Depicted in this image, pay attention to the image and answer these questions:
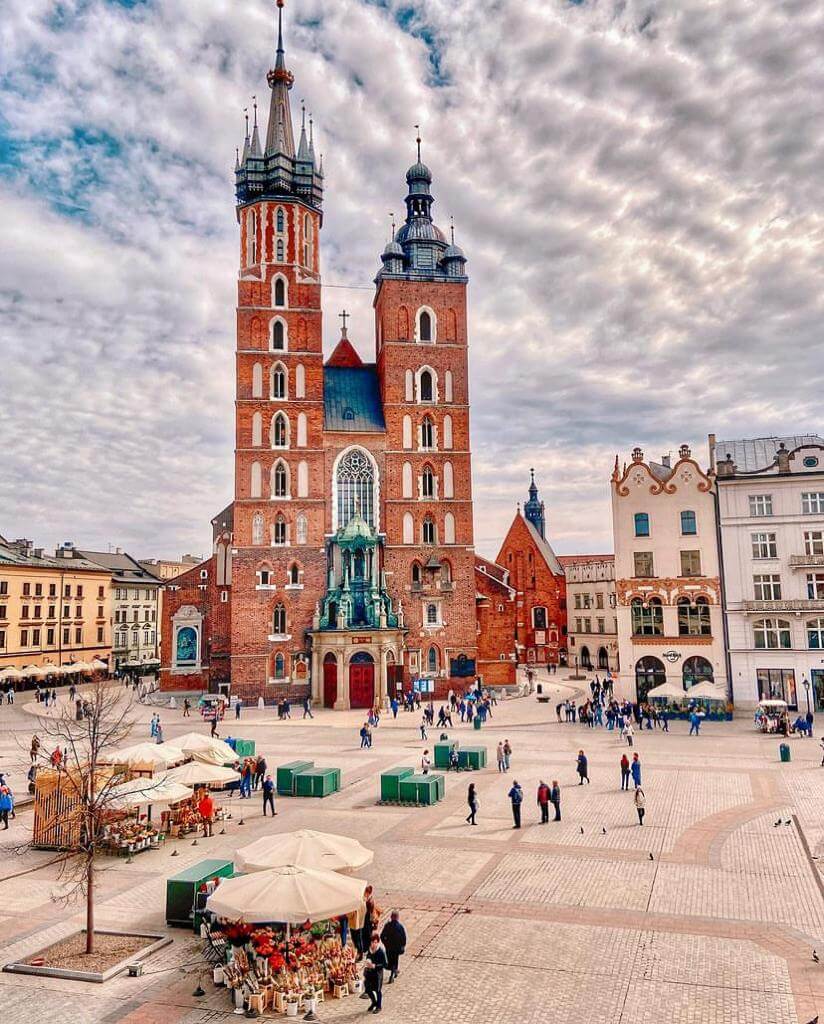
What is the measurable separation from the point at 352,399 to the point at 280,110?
21844 mm

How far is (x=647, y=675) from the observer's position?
45.4 m

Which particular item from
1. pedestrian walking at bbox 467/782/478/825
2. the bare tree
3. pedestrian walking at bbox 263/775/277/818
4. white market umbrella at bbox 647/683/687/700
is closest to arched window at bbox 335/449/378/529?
white market umbrella at bbox 647/683/687/700

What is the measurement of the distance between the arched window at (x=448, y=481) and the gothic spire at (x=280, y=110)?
80.9ft

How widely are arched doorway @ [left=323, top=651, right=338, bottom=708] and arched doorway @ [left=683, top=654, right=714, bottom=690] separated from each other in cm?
2074

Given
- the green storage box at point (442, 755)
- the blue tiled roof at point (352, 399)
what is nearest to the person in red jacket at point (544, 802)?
the green storage box at point (442, 755)

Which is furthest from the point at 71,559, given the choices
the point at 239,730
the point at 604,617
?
the point at 604,617

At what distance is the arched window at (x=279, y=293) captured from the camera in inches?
2179

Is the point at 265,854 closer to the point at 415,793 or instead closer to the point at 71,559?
the point at 415,793

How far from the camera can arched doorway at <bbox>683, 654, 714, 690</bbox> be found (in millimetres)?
44094

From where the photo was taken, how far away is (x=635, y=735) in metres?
37.5

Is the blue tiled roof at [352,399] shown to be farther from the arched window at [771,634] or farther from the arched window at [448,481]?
the arched window at [771,634]

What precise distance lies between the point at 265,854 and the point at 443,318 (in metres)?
48.1

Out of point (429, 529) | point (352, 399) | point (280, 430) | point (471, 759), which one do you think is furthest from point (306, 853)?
point (352, 399)

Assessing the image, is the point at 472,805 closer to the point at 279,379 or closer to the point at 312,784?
the point at 312,784
